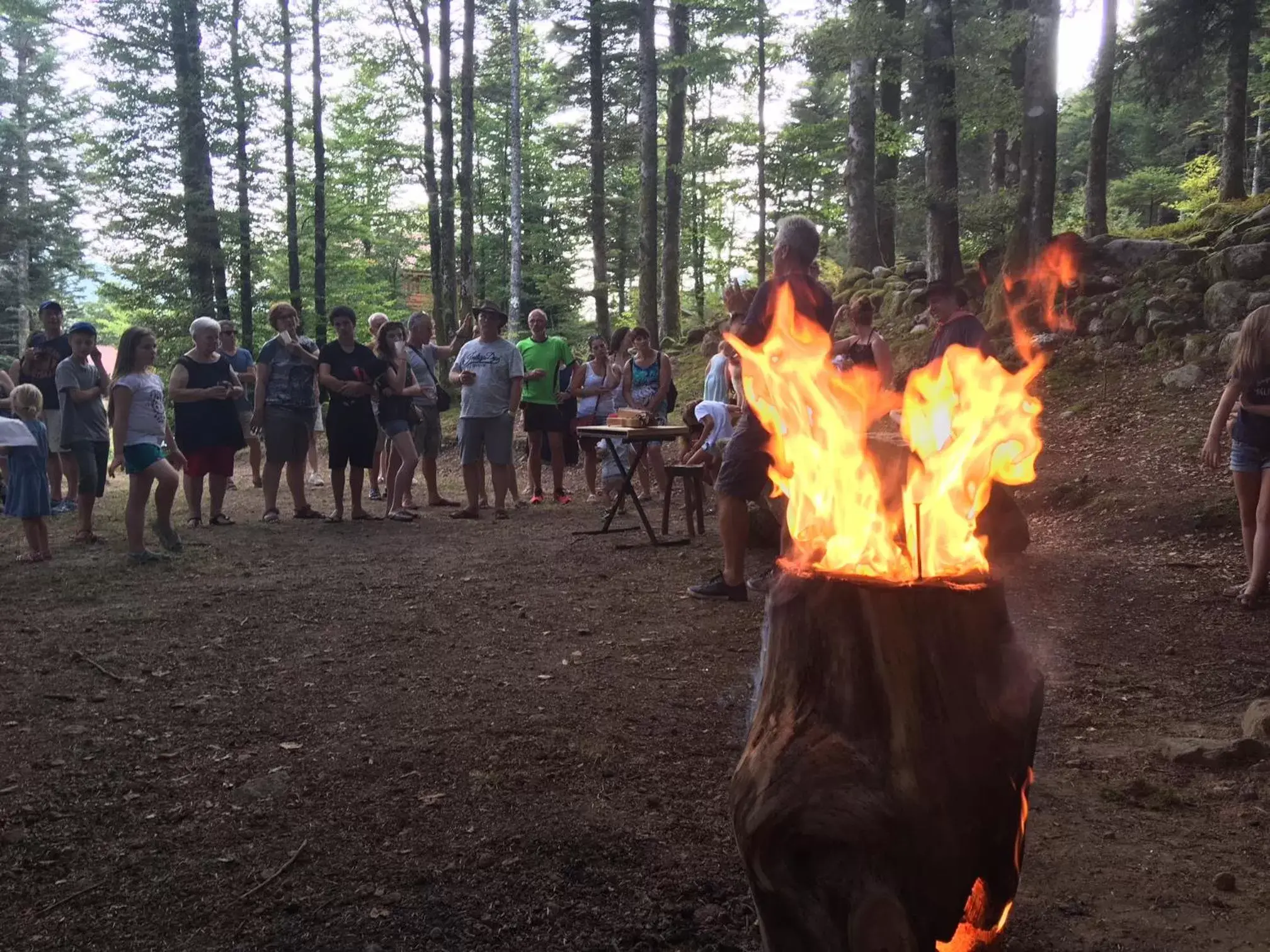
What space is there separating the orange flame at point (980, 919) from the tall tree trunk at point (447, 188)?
20475mm

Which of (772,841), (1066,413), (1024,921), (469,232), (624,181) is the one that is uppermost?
(624,181)

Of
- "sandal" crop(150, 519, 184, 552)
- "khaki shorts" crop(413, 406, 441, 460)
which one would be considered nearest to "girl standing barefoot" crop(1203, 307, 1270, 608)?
"khaki shorts" crop(413, 406, 441, 460)

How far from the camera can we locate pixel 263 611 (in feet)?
20.0

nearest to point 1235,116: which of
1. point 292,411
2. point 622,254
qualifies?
point 292,411

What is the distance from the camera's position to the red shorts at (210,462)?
8891 mm

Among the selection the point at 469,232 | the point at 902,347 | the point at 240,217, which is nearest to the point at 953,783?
the point at 902,347

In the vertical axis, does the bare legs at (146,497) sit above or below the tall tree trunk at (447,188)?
below

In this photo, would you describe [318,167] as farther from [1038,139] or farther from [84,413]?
[1038,139]

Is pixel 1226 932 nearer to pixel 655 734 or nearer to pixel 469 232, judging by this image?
pixel 655 734

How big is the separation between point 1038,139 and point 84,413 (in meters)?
11.8

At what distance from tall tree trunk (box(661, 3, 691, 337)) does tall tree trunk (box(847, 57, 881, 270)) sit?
15.6 feet

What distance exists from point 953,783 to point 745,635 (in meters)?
3.29

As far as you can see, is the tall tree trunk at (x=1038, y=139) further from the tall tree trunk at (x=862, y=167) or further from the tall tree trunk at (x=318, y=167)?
the tall tree trunk at (x=318, y=167)

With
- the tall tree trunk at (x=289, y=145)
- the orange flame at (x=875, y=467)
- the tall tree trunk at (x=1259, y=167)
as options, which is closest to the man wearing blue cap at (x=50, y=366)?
the orange flame at (x=875, y=467)
